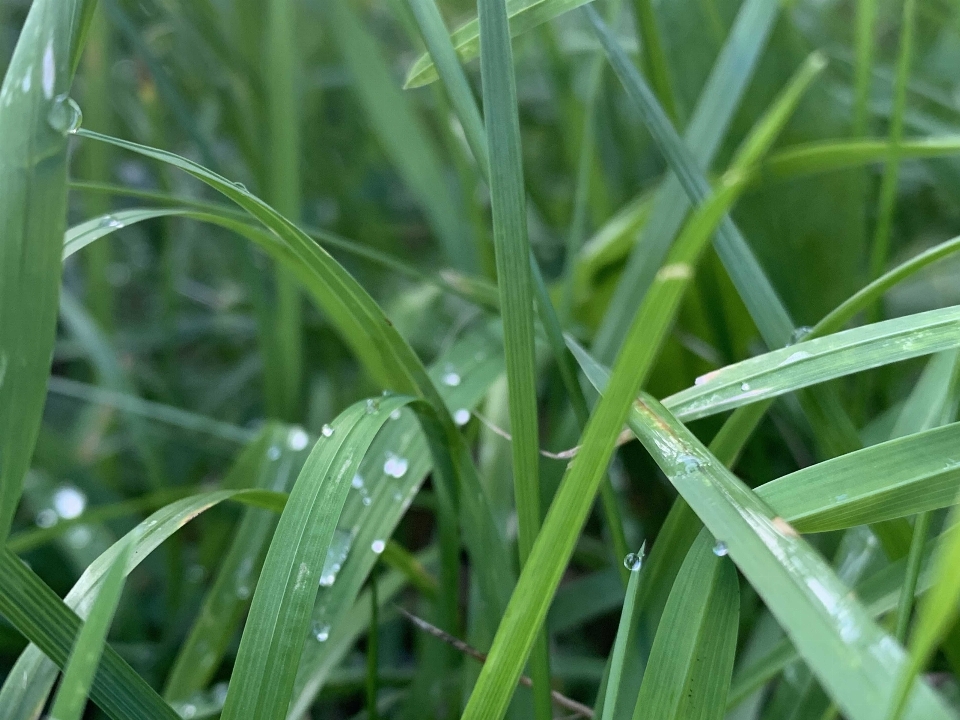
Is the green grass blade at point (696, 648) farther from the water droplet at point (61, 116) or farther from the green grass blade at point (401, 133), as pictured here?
the green grass blade at point (401, 133)

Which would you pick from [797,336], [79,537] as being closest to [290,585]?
[797,336]

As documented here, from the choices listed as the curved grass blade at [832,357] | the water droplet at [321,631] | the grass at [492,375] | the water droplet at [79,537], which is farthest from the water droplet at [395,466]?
the water droplet at [79,537]

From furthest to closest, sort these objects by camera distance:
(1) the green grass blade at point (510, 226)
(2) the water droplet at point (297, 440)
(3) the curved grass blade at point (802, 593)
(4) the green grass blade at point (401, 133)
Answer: (4) the green grass blade at point (401, 133), (2) the water droplet at point (297, 440), (1) the green grass blade at point (510, 226), (3) the curved grass blade at point (802, 593)

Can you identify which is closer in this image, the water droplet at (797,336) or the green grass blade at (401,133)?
the water droplet at (797,336)

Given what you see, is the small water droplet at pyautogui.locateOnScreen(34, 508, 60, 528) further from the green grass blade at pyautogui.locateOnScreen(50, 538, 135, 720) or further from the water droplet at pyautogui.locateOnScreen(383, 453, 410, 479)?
the green grass blade at pyautogui.locateOnScreen(50, 538, 135, 720)

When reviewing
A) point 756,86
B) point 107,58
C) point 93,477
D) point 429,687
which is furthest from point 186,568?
point 756,86

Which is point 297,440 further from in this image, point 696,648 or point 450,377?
point 696,648

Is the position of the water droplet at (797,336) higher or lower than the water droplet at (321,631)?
lower
